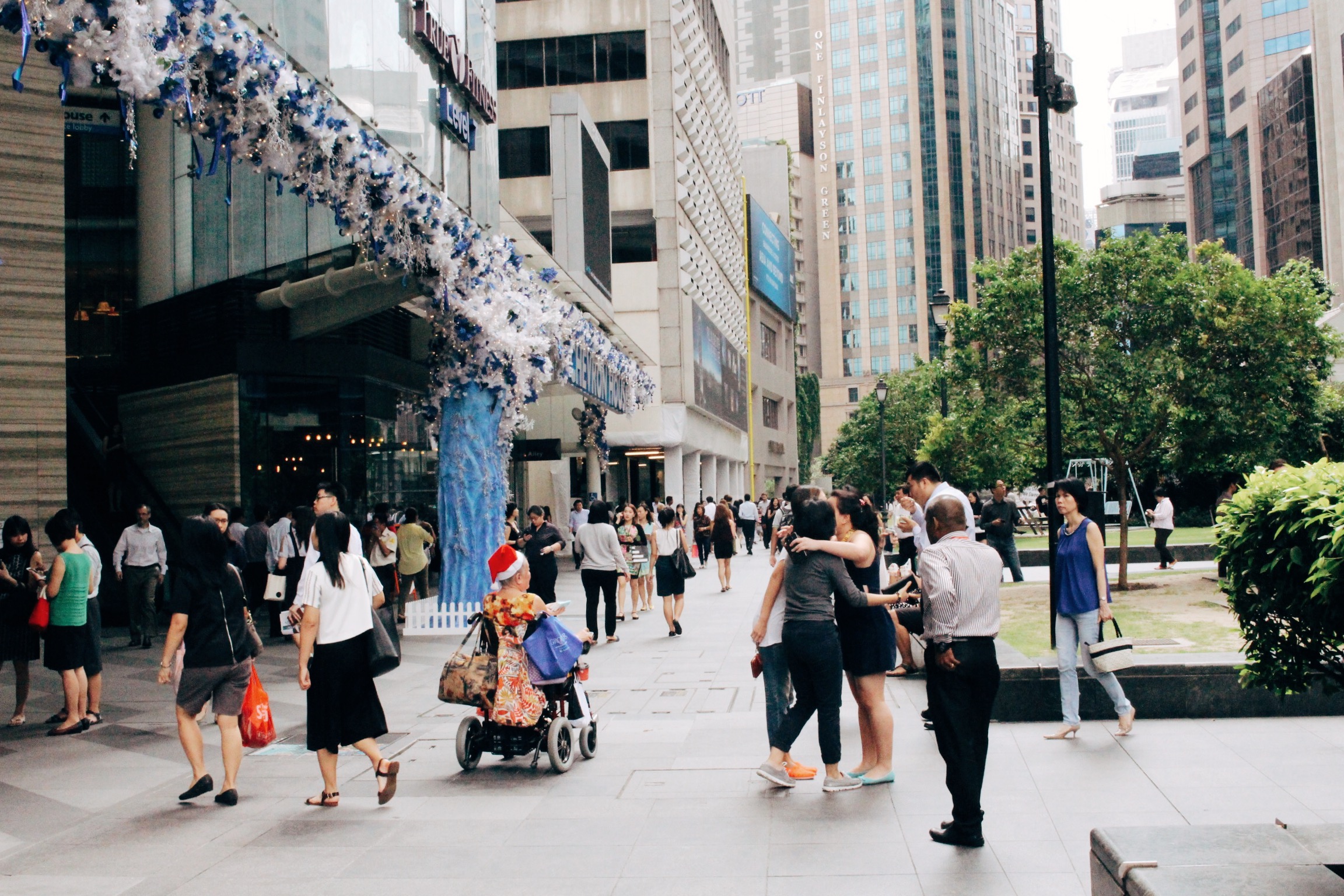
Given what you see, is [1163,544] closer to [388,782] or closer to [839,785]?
[839,785]

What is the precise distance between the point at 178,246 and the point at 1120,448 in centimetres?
1533

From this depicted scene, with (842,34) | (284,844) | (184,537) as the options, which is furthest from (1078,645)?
(842,34)

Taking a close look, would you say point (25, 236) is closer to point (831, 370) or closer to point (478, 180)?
point (478, 180)

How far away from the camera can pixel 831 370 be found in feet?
403

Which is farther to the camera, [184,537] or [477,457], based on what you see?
[477,457]

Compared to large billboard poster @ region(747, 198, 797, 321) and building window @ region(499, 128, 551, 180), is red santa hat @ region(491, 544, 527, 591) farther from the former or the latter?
large billboard poster @ region(747, 198, 797, 321)

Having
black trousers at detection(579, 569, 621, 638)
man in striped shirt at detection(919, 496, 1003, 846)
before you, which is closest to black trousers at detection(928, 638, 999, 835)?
man in striped shirt at detection(919, 496, 1003, 846)

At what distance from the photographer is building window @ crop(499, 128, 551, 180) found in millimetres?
40094

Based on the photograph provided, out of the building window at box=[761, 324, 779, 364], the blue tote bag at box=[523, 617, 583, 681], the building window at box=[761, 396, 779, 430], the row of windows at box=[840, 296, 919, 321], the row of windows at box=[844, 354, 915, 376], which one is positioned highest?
the row of windows at box=[840, 296, 919, 321]

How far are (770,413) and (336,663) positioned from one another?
222 ft

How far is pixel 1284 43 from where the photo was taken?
88.5 metres

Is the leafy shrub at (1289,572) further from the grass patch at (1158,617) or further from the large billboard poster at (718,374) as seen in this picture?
the large billboard poster at (718,374)

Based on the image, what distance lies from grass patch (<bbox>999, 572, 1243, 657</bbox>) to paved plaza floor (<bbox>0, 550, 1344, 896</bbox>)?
7.86 ft

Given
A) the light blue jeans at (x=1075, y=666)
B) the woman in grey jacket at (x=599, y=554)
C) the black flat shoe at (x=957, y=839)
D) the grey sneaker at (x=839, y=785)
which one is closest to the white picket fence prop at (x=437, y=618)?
the woman in grey jacket at (x=599, y=554)
